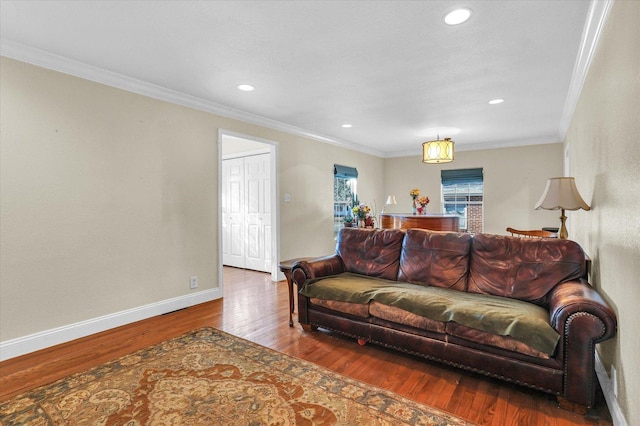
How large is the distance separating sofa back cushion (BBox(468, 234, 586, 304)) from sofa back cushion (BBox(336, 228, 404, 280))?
75 centimetres

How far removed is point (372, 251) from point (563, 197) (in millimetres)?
1741

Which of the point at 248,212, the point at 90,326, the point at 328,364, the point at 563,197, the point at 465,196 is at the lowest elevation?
the point at 328,364

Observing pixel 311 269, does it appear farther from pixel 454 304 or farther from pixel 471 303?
pixel 471 303

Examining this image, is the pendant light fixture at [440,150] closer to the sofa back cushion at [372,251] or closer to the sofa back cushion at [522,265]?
the sofa back cushion at [372,251]

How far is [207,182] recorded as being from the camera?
4.23 metres

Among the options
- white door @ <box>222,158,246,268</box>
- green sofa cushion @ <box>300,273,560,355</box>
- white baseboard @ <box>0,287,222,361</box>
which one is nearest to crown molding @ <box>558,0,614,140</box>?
green sofa cushion @ <box>300,273,560,355</box>

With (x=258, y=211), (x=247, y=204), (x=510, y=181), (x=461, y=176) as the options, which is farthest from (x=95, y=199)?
(x=510, y=181)

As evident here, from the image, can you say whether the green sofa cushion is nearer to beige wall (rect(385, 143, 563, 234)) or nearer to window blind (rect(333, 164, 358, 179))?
window blind (rect(333, 164, 358, 179))

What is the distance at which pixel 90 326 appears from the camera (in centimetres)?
314

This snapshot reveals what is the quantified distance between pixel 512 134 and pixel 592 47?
3756mm

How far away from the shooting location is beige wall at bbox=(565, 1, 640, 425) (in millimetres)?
1522

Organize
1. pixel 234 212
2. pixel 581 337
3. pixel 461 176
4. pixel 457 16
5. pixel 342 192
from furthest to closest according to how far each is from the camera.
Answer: pixel 461 176 < pixel 342 192 < pixel 234 212 < pixel 457 16 < pixel 581 337

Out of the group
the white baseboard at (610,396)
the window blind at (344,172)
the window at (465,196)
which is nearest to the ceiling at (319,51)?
the window blind at (344,172)

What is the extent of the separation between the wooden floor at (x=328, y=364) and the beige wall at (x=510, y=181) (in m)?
5.05
